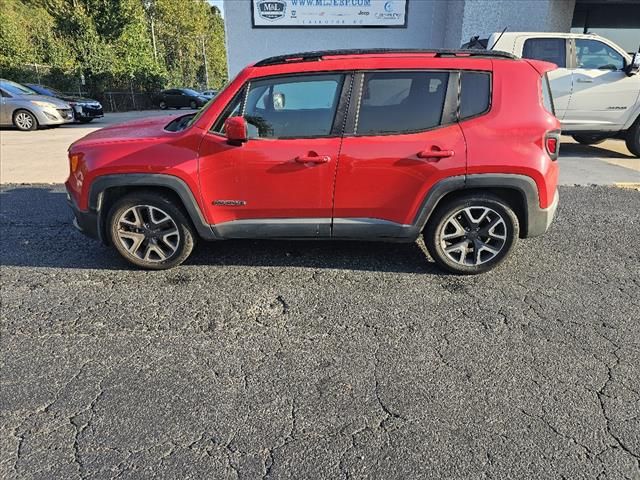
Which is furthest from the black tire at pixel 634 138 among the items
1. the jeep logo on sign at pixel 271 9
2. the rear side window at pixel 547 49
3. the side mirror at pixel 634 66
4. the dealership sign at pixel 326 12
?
the jeep logo on sign at pixel 271 9

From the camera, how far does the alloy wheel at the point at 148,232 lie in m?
3.66

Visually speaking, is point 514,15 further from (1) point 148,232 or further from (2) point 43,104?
(2) point 43,104

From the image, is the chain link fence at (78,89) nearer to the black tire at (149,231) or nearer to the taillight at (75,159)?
the taillight at (75,159)

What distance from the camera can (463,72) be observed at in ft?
11.1

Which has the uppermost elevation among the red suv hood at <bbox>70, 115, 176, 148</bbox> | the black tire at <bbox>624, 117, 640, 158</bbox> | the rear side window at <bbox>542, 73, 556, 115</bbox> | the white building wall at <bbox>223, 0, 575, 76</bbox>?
→ the white building wall at <bbox>223, 0, 575, 76</bbox>

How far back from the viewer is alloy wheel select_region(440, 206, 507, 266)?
11.7ft

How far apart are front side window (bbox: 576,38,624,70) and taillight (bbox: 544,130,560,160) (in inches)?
238

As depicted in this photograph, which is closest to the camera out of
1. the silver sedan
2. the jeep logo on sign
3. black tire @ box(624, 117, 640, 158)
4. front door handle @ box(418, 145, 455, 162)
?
front door handle @ box(418, 145, 455, 162)

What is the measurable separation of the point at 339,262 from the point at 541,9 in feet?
40.4

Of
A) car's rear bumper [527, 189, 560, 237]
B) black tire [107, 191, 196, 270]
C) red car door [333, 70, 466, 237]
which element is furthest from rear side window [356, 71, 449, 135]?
black tire [107, 191, 196, 270]

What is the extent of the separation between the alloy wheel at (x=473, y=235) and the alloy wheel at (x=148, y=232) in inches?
90.0

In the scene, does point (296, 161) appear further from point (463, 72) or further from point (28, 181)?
point (28, 181)

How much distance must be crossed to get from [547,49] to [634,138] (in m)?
2.33

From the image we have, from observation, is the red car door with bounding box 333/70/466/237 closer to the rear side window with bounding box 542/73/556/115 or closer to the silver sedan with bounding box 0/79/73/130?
the rear side window with bounding box 542/73/556/115
